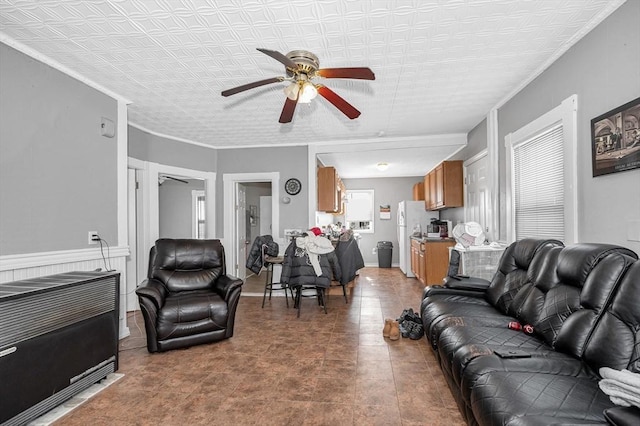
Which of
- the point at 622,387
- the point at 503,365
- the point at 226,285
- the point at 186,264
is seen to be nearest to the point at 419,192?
the point at 226,285

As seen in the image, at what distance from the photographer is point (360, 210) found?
8781mm

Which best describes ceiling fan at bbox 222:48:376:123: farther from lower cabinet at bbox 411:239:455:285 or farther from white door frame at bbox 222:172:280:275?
lower cabinet at bbox 411:239:455:285

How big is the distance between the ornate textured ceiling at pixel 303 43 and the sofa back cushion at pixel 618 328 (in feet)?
5.48

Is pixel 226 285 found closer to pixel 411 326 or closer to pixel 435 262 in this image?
pixel 411 326

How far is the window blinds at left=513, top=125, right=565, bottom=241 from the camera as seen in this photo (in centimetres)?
268

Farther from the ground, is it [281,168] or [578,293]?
[281,168]

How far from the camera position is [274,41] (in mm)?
2312

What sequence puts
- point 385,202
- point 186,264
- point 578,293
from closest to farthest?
1. point 578,293
2. point 186,264
3. point 385,202

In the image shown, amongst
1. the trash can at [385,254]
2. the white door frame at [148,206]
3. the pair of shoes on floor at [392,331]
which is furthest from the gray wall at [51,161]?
the trash can at [385,254]

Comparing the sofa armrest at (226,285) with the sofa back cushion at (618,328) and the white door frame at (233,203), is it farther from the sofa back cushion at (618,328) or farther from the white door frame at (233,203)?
the sofa back cushion at (618,328)

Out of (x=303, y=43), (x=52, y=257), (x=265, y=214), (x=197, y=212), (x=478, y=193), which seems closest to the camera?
(x=303, y=43)

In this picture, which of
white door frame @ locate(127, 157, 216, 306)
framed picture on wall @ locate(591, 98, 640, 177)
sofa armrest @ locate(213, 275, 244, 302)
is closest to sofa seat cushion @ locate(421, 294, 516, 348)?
framed picture on wall @ locate(591, 98, 640, 177)

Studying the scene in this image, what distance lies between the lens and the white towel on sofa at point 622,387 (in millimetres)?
1078

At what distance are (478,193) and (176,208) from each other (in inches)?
239
